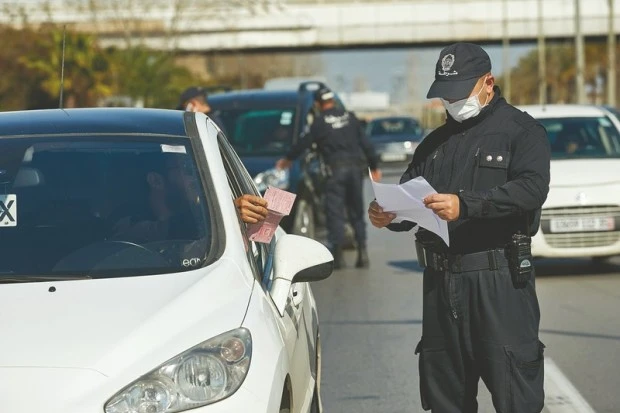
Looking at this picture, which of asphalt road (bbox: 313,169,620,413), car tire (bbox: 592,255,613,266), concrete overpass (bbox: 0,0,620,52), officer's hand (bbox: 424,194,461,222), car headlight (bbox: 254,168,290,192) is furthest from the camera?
concrete overpass (bbox: 0,0,620,52)

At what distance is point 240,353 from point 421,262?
53.3 inches

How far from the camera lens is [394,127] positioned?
1778 inches

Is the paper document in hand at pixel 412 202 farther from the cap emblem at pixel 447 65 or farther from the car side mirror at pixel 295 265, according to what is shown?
the cap emblem at pixel 447 65

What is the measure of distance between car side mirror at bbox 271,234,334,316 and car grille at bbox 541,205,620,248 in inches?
321

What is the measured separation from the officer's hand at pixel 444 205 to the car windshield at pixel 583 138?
9511 millimetres

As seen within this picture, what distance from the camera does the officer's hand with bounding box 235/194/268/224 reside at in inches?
230

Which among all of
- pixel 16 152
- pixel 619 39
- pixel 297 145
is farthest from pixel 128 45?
pixel 16 152

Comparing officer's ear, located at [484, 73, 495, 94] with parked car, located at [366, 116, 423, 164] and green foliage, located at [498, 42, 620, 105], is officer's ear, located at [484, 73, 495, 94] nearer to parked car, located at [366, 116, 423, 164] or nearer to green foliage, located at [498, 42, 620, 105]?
parked car, located at [366, 116, 423, 164]

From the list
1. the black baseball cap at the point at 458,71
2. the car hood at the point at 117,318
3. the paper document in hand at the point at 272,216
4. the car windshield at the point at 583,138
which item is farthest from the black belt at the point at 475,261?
the car windshield at the point at 583,138

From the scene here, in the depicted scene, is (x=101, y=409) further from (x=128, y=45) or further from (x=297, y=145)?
(x=128, y=45)

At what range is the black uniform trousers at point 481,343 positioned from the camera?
5449 mm

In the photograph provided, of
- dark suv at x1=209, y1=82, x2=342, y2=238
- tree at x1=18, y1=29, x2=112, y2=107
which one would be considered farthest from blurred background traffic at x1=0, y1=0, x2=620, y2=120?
dark suv at x1=209, y1=82, x2=342, y2=238

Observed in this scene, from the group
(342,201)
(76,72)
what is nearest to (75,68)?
(76,72)

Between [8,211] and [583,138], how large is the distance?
10075mm
